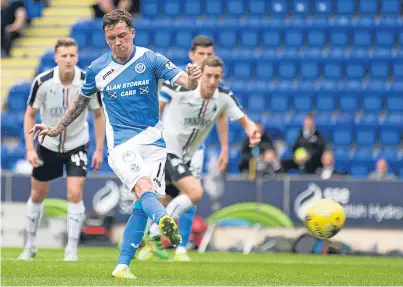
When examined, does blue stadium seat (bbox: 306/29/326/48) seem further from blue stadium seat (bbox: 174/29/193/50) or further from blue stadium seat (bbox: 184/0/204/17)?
blue stadium seat (bbox: 184/0/204/17)

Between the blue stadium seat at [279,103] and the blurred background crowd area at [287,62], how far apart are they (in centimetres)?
2

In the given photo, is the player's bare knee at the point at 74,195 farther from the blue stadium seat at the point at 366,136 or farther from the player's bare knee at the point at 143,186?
the blue stadium seat at the point at 366,136

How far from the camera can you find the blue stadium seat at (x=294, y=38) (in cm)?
2302

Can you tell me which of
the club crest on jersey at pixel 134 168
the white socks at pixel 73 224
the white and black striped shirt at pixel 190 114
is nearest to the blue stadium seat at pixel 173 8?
the white and black striped shirt at pixel 190 114

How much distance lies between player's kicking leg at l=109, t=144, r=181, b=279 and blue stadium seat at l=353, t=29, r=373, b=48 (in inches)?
570

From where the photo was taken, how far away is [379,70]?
72.9 feet

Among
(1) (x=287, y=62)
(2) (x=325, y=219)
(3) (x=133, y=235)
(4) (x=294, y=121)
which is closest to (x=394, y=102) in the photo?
(4) (x=294, y=121)

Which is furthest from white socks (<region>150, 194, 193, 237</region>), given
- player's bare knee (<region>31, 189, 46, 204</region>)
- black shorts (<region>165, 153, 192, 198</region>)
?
player's bare knee (<region>31, 189, 46, 204</region>)

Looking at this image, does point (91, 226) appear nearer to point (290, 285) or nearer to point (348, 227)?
point (348, 227)

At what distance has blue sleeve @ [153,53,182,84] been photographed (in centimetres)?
868

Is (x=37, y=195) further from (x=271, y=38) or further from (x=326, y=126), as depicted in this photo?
(x=271, y=38)

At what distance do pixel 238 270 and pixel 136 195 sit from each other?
2.03 metres

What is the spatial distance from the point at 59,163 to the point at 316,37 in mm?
12100

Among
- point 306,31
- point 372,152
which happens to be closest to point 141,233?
point 372,152
